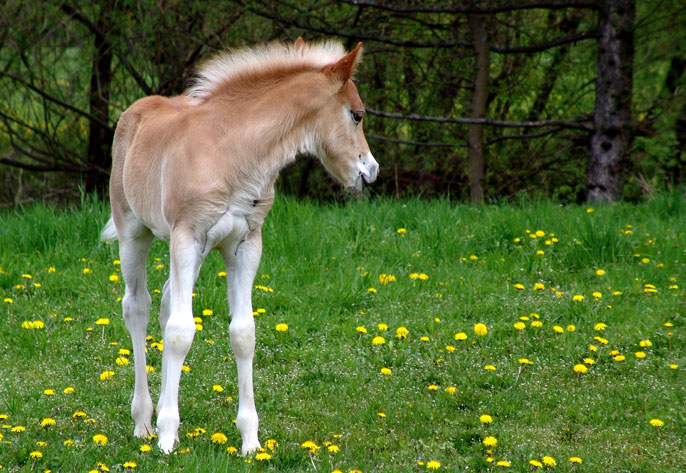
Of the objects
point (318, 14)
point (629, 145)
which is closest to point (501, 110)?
point (629, 145)

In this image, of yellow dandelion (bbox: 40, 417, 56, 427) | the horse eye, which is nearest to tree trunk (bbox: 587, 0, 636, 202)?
the horse eye

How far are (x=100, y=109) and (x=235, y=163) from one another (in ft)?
22.0

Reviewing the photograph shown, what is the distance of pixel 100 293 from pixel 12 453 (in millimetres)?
2458

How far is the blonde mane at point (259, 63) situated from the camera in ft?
13.0

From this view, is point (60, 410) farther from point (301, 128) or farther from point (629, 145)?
point (629, 145)

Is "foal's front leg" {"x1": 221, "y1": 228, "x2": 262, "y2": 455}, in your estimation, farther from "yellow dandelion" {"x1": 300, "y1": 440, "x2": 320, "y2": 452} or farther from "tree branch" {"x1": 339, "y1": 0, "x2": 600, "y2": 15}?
"tree branch" {"x1": 339, "y1": 0, "x2": 600, "y2": 15}

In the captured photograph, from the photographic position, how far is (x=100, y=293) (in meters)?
6.14

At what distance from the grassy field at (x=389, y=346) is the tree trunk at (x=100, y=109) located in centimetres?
245

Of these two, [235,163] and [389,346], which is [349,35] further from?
[235,163]

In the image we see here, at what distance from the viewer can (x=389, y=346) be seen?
206 inches

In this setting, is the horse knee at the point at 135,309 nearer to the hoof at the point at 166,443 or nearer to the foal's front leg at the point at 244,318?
the foal's front leg at the point at 244,318

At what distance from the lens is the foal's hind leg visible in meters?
4.21

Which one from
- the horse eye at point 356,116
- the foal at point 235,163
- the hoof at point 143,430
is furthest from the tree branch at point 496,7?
the hoof at point 143,430

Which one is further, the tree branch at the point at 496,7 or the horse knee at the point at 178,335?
the tree branch at the point at 496,7
